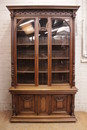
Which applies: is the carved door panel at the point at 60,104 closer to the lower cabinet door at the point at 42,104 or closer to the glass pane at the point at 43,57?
the lower cabinet door at the point at 42,104

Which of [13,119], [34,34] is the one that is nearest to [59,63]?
[34,34]

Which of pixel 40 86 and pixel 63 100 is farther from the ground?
pixel 40 86

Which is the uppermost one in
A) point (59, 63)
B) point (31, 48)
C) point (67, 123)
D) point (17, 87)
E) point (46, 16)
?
point (46, 16)

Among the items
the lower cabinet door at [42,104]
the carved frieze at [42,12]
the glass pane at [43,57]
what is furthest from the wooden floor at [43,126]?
the carved frieze at [42,12]

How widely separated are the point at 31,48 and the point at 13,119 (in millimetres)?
1513

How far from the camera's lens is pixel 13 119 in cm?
354

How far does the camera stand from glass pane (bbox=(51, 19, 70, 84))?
11.8 feet

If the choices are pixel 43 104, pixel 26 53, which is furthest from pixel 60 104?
pixel 26 53

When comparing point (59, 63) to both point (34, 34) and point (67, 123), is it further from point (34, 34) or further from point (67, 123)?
point (67, 123)

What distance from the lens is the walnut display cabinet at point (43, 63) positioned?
3506 mm

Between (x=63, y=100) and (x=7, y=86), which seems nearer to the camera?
(x=63, y=100)

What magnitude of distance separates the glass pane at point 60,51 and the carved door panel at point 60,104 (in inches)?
13.7

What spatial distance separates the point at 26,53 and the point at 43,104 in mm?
1131

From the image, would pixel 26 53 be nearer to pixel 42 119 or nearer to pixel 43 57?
pixel 43 57
